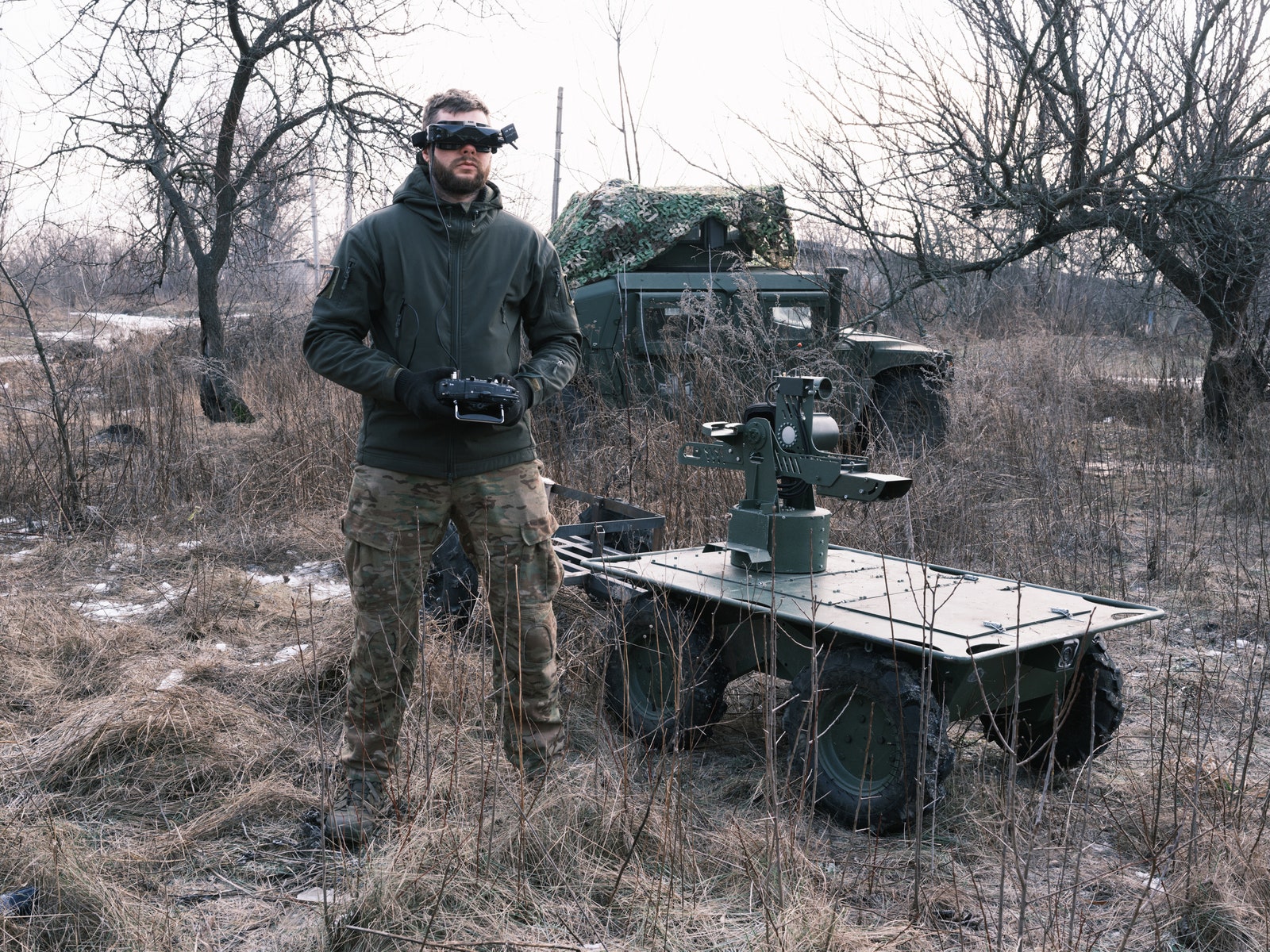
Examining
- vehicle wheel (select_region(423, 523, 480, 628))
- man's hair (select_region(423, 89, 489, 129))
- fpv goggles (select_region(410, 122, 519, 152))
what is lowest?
vehicle wheel (select_region(423, 523, 480, 628))

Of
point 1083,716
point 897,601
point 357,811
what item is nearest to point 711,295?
point 897,601

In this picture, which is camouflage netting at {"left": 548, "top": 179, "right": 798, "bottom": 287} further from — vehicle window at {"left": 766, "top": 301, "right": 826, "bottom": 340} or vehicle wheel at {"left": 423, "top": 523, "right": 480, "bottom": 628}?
vehicle wheel at {"left": 423, "top": 523, "right": 480, "bottom": 628}

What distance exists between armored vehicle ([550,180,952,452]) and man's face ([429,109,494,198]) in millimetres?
4309

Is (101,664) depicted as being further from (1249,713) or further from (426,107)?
(1249,713)

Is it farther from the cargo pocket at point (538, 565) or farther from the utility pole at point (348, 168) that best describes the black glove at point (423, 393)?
the utility pole at point (348, 168)

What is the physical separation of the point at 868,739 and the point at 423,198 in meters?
1.87

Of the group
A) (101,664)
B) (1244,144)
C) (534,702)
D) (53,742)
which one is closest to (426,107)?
(534,702)

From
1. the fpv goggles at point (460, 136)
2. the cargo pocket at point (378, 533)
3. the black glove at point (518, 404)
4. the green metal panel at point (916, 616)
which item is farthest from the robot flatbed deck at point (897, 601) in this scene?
the fpv goggles at point (460, 136)

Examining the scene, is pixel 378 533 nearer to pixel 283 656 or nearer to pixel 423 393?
pixel 423 393

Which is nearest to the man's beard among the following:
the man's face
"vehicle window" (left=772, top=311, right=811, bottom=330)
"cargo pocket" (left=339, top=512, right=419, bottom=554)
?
the man's face

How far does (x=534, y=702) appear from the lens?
3033 mm

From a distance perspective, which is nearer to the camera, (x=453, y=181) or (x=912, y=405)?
(x=453, y=181)

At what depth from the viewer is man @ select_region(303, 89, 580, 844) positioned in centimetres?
289

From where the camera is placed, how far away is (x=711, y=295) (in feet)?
25.0
